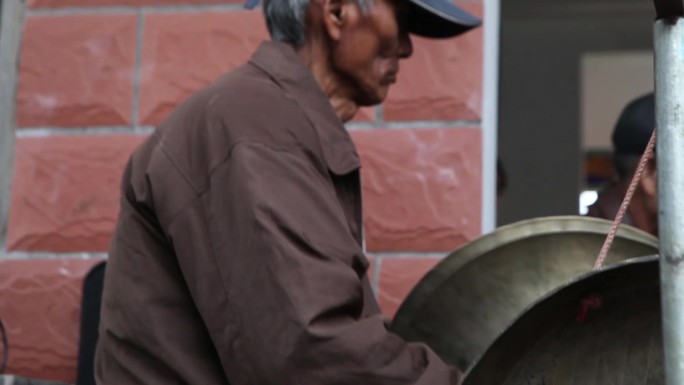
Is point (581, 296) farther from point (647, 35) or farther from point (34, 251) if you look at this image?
point (647, 35)

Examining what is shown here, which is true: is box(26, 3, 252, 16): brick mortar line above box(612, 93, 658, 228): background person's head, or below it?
above

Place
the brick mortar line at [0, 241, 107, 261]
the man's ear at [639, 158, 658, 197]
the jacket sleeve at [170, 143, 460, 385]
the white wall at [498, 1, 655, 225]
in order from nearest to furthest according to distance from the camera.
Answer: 1. the jacket sleeve at [170, 143, 460, 385]
2. the man's ear at [639, 158, 658, 197]
3. the brick mortar line at [0, 241, 107, 261]
4. the white wall at [498, 1, 655, 225]

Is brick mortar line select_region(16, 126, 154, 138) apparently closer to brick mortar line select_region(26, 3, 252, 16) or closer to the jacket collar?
brick mortar line select_region(26, 3, 252, 16)

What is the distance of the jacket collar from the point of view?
222 centimetres

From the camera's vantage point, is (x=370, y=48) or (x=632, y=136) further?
(x=632, y=136)

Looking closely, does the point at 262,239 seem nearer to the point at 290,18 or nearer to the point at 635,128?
the point at 290,18

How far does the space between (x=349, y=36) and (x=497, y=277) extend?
420 millimetres

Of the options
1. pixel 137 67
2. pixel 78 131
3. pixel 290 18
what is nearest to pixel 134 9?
pixel 137 67

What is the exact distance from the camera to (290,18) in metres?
2.44

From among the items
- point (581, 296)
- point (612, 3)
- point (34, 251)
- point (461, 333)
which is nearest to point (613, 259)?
point (461, 333)

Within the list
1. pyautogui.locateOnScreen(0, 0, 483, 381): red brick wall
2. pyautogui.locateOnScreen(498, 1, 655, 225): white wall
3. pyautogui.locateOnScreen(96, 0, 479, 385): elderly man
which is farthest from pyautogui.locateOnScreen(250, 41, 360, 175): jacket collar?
pyautogui.locateOnScreen(498, 1, 655, 225): white wall

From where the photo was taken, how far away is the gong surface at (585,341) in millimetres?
1877

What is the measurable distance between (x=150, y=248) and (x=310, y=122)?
0.91 ft

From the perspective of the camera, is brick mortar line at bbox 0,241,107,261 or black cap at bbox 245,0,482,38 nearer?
black cap at bbox 245,0,482,38
